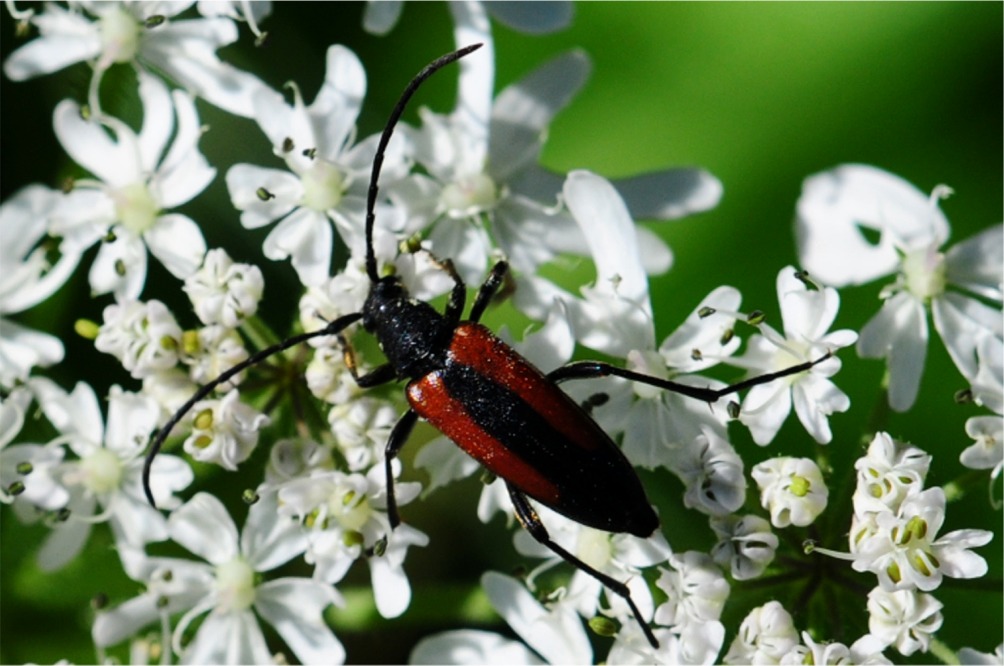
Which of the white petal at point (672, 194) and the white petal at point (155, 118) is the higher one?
the white petal at point (672, 194)

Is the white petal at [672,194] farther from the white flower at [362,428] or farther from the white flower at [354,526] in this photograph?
the white flower at [354,526]

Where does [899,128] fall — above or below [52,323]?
above

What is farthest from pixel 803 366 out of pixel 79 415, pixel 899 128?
pixel 79 415

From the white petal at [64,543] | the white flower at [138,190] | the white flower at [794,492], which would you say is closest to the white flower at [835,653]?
the white flower at [794,492]

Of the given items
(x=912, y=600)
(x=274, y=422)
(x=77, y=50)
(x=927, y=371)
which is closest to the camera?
(x=912, y=600)

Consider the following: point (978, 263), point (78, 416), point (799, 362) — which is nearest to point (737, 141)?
point (978, 263)

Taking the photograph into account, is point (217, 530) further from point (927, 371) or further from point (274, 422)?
point (927, 371)
